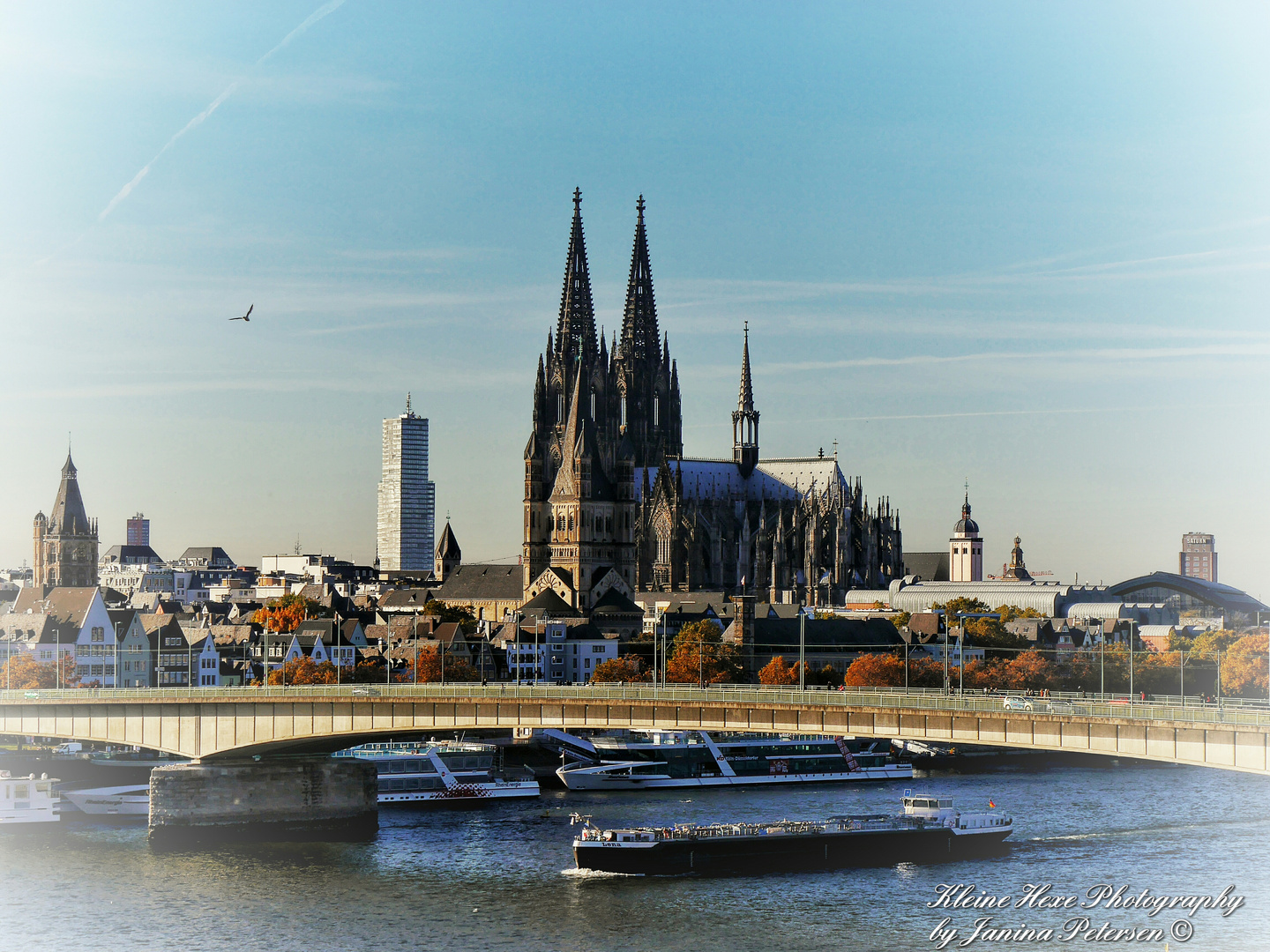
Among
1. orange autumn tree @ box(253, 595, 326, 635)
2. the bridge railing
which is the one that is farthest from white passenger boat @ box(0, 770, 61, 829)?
orange autumn tree @ box(253, 595, 326, 635)

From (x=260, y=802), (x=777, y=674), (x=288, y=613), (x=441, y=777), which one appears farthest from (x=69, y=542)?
(x=260, y=802)

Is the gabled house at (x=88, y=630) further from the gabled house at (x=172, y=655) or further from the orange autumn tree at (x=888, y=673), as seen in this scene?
the orange autumn tree at (x=888, y=673)

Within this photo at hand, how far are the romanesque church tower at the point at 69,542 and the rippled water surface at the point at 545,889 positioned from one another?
93.2m

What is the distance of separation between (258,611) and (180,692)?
83230 millimetres

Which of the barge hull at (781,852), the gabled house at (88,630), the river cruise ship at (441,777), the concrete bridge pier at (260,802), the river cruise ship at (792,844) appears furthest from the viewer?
the gabled house at (88,630)

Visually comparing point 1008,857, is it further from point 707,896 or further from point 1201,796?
point 1201,796

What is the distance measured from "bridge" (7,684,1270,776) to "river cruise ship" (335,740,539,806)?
5.35 m

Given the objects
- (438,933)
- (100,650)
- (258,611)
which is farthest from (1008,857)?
(258,611)

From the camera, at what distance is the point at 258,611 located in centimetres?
17250

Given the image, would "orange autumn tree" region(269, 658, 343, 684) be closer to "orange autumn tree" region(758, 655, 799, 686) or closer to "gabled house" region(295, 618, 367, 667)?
"gabled house" region(295, 618, 367, 667)

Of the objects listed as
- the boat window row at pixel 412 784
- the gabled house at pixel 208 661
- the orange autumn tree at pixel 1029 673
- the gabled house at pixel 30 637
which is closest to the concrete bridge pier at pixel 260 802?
the boat window row at pixel 412 784

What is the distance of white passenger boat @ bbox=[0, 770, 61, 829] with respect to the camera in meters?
87.9

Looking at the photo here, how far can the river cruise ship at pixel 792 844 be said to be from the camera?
247ft

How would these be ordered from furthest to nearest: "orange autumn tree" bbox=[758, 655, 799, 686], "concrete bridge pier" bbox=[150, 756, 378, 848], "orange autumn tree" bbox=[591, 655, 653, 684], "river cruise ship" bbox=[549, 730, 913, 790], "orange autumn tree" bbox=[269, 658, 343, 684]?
"orange autumn tree" bbox=[758, 655, 799, 686] < "orange autumn tree" bbox=[591, 655, 653, 684] < "orange autumn tree" bbox=[269, 658, 343, 684] < "river cruise ship" bbox=[549, 730, 913, 790] < "concrete bridge pier" bbox=[150, 756, 378, 848]
